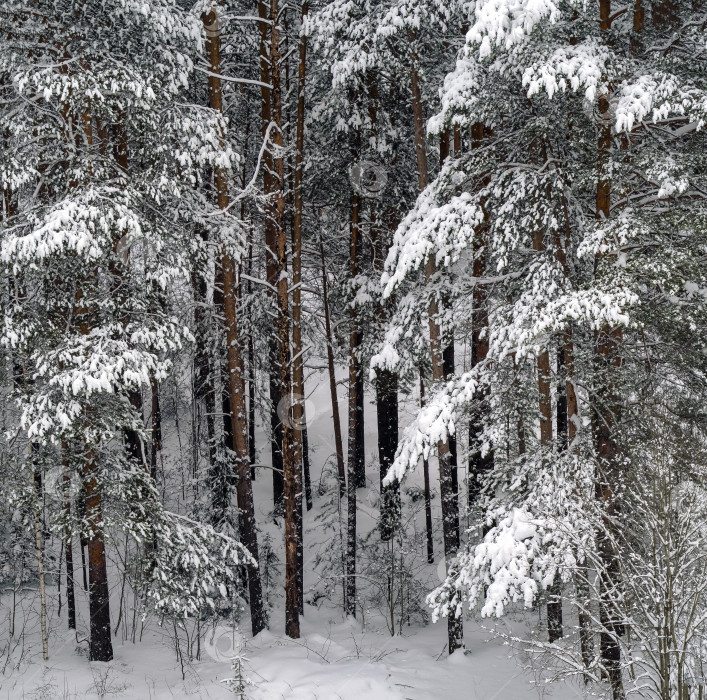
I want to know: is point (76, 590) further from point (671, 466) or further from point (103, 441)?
point (671, 466)

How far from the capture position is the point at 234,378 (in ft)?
35.7

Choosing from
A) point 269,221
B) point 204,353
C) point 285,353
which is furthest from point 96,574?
point 269,221

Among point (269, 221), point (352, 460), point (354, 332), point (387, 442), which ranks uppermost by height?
point (269, 221)

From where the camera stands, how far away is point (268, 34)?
11180mm

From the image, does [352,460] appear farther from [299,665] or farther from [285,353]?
[299,665]

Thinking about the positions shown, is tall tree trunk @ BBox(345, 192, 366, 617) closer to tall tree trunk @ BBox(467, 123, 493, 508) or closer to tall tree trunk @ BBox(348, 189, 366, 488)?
tall tree trunk @ BBox(348, 189, 366, 488)

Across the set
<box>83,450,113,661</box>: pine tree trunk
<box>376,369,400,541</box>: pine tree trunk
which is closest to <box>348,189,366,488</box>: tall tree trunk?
<box>376,369,400,541</box>: pine tree trunk

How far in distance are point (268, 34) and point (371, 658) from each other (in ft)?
36.5

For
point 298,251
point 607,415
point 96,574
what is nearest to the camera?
point 607,415

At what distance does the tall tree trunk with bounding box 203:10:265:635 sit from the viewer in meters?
10.5

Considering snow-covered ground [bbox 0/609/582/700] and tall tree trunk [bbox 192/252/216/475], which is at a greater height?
tall tree trunk [bbox 192/252/216/475]

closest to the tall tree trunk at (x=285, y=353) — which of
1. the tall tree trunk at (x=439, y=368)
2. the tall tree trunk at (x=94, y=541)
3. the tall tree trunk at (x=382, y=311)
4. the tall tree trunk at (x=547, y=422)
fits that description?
the tall tree trunk at (x=382, y=311)

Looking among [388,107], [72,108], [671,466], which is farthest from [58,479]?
[388,107]

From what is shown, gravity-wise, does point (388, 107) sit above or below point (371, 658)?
above
